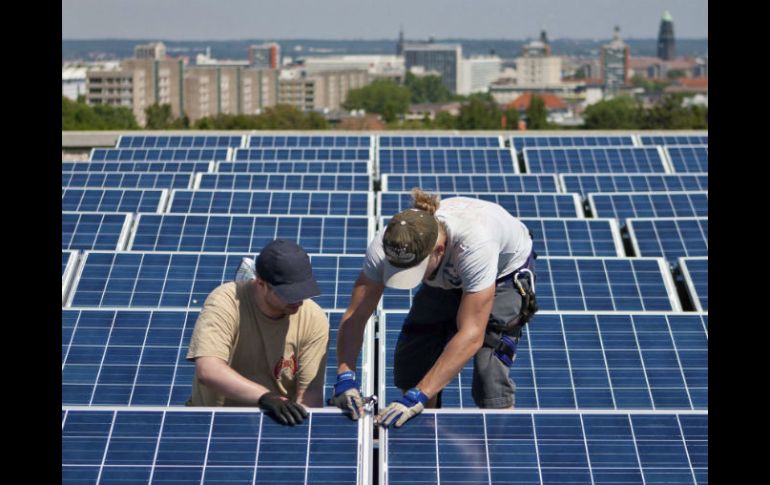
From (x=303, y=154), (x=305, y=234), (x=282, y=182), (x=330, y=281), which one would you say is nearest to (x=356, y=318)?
(x=330, y=281)

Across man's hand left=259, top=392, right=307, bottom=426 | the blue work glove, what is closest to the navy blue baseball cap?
man's hand left=259, top=392, right=307, bottom=426

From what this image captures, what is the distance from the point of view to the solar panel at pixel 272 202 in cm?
1606

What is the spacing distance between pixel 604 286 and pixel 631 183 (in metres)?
9.45

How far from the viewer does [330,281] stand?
36.0 feet

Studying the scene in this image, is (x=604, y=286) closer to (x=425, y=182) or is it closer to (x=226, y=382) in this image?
(x=226, y=382)

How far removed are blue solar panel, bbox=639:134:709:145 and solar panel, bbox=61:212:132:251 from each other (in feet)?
55.9

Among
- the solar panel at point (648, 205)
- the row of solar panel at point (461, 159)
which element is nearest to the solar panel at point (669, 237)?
the solar panel at point (648, 205)
